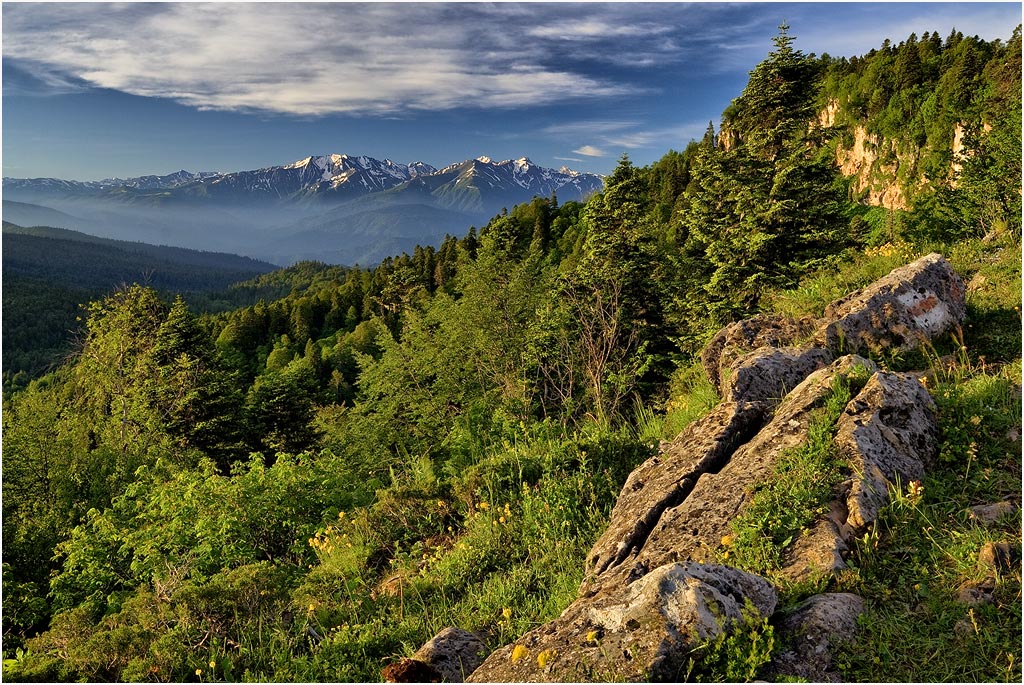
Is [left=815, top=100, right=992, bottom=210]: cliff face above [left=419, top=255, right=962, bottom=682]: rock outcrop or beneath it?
above

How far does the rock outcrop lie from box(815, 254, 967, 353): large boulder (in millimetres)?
15

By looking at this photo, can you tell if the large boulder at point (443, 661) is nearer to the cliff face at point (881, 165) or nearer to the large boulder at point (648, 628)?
the large boulder at point (648, 628)

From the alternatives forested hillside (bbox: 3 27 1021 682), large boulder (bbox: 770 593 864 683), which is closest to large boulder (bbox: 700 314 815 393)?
forested hillside (bbox: 3 27 1021 682)

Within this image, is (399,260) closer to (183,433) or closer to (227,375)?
(227,375)

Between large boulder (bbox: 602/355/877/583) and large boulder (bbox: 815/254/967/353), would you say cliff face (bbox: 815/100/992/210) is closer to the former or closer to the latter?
large boulder (bbox: 815/254/967/353)

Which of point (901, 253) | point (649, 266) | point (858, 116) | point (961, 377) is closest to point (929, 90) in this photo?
point (858, 116)

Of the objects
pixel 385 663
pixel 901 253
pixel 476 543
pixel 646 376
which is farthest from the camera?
pixel 646 376

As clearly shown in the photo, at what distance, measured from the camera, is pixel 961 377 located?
548 centimetres

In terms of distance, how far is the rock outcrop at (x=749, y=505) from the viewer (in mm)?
2959

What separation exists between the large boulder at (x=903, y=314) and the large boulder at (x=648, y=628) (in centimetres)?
464

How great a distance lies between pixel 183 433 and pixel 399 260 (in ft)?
175

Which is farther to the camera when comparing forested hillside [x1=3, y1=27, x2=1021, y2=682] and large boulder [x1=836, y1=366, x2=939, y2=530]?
forested hillside [x1=3, y1=27, x2=1021, y2=682]

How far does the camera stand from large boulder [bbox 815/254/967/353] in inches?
261

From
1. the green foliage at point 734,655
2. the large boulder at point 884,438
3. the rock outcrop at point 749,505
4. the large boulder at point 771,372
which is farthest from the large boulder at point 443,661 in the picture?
the large boulder at point 771,372
